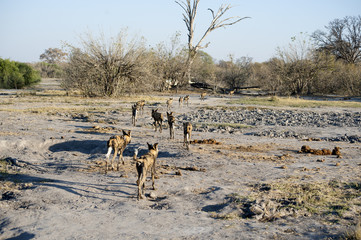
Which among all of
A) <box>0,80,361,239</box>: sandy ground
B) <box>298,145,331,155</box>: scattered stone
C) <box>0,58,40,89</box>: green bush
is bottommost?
<box>0,80,361,239</box>: sandy ground

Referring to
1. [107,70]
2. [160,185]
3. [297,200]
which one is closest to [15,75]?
[107,70]

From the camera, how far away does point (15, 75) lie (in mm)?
42219

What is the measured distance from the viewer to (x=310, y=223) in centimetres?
587

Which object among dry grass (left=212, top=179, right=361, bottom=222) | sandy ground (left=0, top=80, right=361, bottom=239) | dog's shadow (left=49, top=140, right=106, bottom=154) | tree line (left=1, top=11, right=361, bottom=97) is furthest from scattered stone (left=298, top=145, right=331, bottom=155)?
tree line (left=1, top=11, right=361, bottom=97)

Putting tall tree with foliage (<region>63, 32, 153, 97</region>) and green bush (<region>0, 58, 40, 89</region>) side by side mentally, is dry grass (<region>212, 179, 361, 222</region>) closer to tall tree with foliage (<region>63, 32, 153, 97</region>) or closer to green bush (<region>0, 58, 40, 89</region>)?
tall tree with foliage (<region>63, 32, 153, 97</region>)

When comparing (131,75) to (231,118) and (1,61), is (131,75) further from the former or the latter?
(1,61)

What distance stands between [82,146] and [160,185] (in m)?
5.32

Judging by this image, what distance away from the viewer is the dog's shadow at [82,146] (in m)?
12.0

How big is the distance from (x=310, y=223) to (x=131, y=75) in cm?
2736

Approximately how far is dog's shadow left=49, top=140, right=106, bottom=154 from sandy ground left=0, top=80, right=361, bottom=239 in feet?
0.11

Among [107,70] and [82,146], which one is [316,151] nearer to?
[82,146]

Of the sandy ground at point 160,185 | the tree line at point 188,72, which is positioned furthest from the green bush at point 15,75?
the sandy ground at point 160,185

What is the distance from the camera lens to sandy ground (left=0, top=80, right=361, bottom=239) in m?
5.62

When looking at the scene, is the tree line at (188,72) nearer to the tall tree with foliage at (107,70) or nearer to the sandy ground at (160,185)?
the tall tree with foliage at (107,70)
